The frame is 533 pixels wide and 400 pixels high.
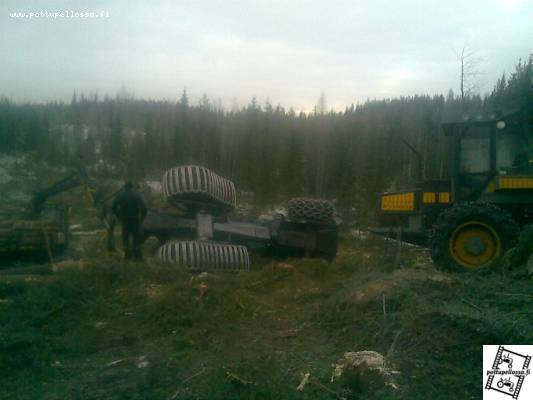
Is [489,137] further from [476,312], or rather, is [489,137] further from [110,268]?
[110,268]

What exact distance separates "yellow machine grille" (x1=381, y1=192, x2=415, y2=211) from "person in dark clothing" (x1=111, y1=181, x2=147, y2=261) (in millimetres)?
4981

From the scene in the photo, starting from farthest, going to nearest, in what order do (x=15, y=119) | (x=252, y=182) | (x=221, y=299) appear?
(x=15, y=119), (x=252, y=182), (x=221, y=299)

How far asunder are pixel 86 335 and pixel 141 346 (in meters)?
0.81

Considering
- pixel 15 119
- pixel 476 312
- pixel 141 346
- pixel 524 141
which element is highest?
pixel 15 119

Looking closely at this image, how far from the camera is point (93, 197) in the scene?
1268 cm

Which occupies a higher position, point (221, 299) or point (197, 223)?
point (197, 223)

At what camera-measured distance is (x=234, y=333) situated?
5664 millimetres

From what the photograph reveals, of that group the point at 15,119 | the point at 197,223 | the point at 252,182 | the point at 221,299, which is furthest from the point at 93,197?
the point at 15,119

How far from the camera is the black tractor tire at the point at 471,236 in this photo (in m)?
7.71

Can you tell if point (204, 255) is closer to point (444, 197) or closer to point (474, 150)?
point (444, 197)

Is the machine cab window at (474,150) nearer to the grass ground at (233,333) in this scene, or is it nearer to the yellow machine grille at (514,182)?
the yellow machine grille at (514,182)

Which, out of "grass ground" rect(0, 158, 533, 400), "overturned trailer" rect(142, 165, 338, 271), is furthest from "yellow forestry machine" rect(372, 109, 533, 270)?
"overturned trailer" rect(142, 165, 338, 271)

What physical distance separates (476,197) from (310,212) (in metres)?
3.74

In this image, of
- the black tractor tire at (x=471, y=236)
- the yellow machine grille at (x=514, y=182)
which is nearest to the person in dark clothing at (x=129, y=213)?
the black tractor tire at (x=471, y=236)
